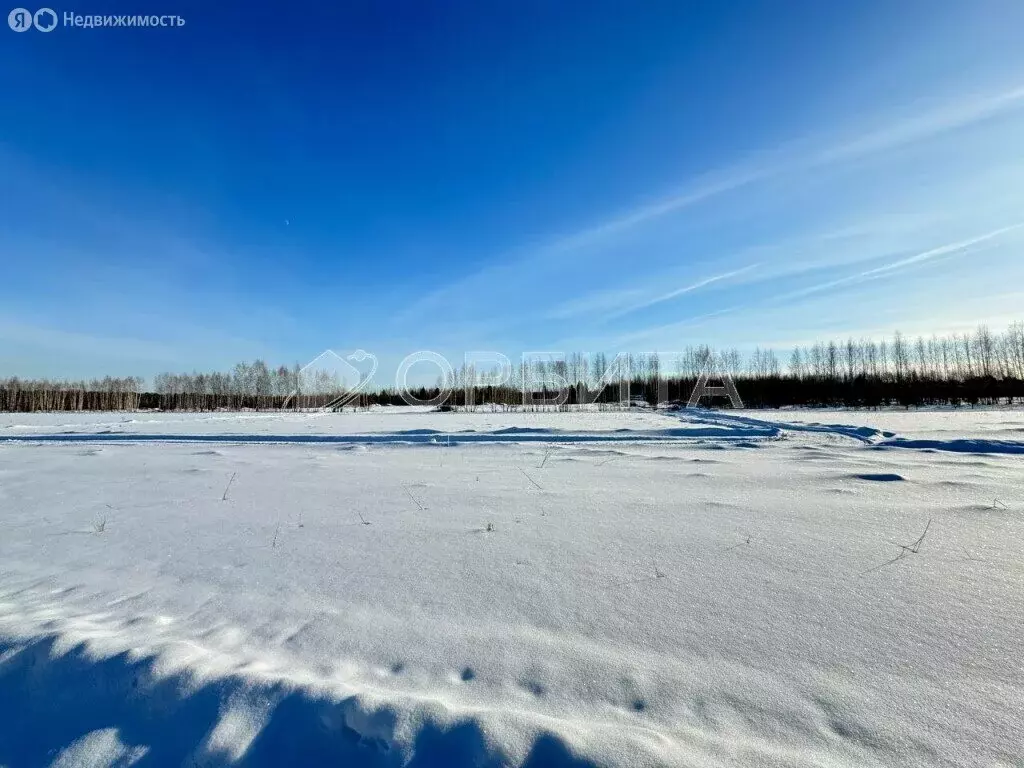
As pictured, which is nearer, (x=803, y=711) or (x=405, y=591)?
(x=803, y=711)

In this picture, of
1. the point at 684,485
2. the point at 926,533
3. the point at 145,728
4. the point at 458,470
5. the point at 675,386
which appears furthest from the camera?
the point at 675,386

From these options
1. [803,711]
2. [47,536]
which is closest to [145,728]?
Answer: [803,711]

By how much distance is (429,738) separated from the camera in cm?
123

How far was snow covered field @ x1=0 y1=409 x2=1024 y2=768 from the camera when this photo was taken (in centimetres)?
127

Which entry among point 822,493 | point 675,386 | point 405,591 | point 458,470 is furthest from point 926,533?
point 675,386

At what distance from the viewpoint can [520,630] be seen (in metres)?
1.90

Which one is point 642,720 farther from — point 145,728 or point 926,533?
point 926,533

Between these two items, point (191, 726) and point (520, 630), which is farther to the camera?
point (520, 630)

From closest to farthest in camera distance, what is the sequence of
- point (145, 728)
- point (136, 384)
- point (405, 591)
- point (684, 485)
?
point (145, 728) → point (405, 591) → point (684, 485) → point (136, 384)

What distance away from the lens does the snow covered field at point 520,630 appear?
127 cm

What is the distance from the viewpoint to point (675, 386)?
50.3 meters

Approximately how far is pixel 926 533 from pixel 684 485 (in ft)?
6.63

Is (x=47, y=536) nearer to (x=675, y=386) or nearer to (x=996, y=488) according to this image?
(x=996, y=488)

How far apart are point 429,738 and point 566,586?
121 centimetres
